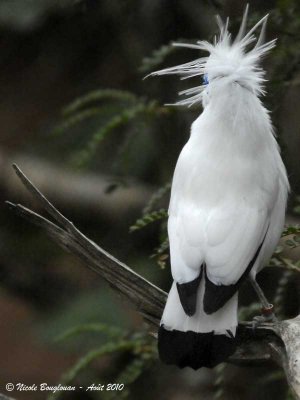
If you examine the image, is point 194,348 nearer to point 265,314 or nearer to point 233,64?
point 265,314

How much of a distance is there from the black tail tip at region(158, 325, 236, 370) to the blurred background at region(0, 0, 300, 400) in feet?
2.92

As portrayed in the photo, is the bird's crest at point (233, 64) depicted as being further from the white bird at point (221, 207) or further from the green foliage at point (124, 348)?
the green foliage at point (124, 348)

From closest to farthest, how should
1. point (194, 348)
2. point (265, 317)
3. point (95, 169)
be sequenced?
1. point (194, 348)
2. point (265, 317)
3. point (95, 169)

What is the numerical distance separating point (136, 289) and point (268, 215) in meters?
0.45

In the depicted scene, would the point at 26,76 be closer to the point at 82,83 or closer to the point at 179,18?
the point at 82,83

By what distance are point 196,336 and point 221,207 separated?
1.23ft

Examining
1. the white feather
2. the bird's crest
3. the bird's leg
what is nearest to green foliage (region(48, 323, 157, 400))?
the bird's leg

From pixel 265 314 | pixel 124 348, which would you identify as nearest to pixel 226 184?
pixel 265 314

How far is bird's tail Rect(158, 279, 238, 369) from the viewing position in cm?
267

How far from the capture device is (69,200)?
6094 millimetres

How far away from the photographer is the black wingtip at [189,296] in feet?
8.77

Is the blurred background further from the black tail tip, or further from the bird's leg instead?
the black tail tip

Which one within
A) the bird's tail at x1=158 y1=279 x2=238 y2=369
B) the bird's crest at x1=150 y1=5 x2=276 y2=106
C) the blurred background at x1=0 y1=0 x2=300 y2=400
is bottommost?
the blurred background at x1=0 y1=0 x2=300 y2=400

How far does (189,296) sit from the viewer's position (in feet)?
8.81
